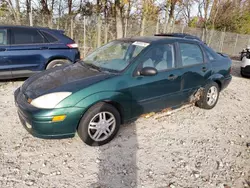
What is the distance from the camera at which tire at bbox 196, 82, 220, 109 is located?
465 centimetres

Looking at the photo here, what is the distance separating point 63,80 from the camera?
3.23 meters

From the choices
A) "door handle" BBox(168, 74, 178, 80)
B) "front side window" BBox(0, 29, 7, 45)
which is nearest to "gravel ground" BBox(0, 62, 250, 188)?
"door handle" BBox(168, 74, 178, 80)

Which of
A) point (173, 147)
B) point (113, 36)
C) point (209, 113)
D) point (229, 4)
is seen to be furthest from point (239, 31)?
point (173, 147)

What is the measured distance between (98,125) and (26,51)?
150 inches

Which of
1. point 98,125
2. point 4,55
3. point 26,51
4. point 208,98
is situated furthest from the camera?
point 26,51

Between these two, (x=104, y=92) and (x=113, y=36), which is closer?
(x=104, y=92)

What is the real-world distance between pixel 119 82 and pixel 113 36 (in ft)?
29.4

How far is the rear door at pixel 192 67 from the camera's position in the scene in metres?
4.07

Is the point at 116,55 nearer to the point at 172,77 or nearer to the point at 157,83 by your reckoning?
the point at 157,83

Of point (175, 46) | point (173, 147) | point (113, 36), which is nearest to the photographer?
point (173, 147)

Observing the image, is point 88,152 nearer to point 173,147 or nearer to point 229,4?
point 173,147

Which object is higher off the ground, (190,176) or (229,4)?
(229,4)

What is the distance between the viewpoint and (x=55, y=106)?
2.81m

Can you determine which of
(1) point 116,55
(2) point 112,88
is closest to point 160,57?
(1) point 116,55
